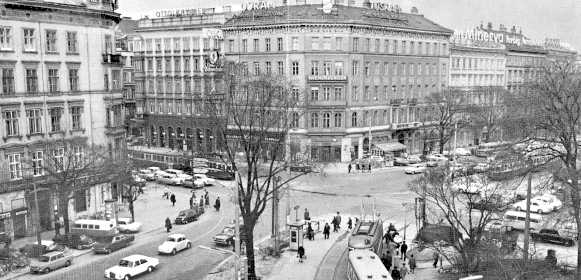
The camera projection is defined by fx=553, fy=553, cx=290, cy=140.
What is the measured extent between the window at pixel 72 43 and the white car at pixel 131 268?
68.2 feet

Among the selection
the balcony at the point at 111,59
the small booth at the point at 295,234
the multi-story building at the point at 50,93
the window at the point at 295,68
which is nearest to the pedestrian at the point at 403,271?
the small booth at the point at 295,234

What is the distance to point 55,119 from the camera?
44.6 metres

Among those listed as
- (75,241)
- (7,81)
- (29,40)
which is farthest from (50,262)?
(29,40)

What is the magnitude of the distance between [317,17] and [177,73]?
23434 millimetres

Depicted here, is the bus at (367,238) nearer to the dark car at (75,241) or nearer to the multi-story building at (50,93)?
the dark car at (75,241)

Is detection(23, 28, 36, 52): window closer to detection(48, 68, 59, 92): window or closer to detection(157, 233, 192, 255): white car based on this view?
detection(48, 68, 59, 92): window

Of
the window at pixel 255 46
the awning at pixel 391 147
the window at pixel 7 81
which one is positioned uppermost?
the window at pixel 255 46

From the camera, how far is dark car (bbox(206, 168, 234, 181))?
64750mm

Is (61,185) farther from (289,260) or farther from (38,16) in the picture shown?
(289,260)

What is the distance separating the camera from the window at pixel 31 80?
42281 mm

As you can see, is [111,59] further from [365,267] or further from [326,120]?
[365,267]

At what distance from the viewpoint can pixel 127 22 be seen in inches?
3895

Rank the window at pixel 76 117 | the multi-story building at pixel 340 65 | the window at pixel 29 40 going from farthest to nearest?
the multi-story building at pixel 340 65
the window at pixel 76 117
the window at pixel 29 40

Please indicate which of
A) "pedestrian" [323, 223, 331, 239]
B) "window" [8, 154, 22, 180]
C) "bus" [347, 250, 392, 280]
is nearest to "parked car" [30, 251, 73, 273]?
"window" [8, 154, 22, 180]
